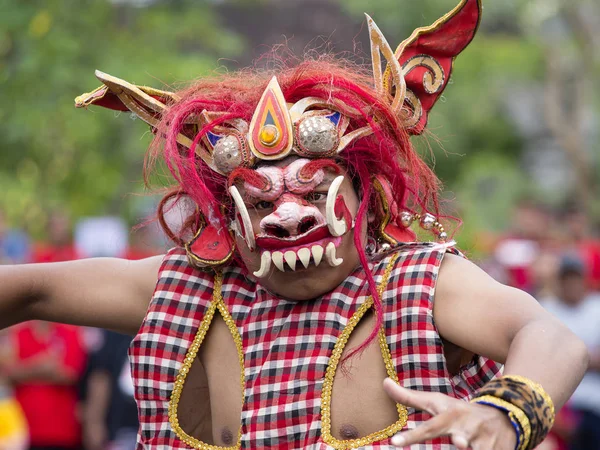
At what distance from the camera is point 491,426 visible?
6.75 ft

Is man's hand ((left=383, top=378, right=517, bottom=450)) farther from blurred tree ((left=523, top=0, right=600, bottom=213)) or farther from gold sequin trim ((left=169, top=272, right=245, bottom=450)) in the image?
blurred tree ((left=523, top=0, right=600, bottom=213))

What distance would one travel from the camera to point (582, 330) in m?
6.28

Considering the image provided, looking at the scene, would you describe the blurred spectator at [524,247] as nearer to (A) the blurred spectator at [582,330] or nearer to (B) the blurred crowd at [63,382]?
(A) the blurred spectator at [582,330]

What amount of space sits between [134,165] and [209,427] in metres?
9.09

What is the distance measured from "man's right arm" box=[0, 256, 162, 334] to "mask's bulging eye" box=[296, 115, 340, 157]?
64 cm

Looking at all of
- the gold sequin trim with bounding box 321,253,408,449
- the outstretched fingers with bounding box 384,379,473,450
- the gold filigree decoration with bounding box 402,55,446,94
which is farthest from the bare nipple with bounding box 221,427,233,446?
the gold filigree decoration with bounding box 402,55,446,94

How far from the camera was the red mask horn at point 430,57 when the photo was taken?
292 centimetres

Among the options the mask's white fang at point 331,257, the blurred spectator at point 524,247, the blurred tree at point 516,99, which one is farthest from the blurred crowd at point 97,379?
the blurred tree at point 516,99

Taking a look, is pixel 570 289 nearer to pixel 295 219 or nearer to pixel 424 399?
pixel 295 219

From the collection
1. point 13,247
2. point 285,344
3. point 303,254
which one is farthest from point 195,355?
point 13,247

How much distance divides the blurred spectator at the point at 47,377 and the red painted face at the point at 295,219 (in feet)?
13.8

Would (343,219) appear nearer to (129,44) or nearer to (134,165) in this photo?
(129,44)

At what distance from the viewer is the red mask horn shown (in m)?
2.92

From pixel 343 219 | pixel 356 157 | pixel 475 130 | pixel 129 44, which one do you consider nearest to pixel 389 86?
pixel 356 157
